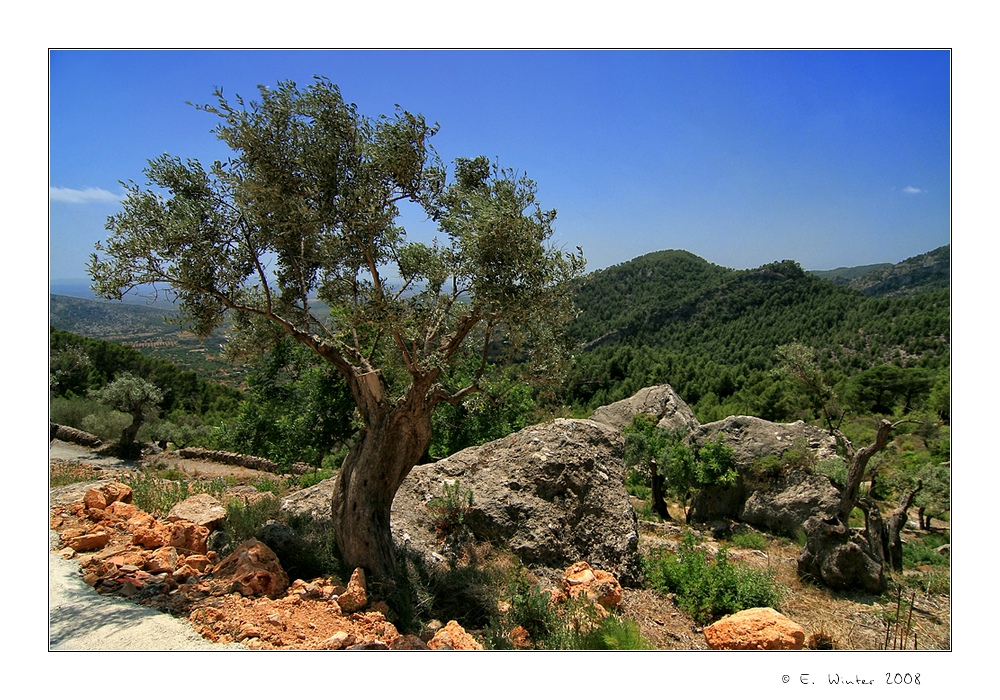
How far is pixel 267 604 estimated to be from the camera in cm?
539

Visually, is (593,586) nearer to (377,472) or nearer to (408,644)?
(408,644)

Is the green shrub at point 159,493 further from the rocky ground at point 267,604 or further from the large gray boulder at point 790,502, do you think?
the large gray boulder at point 790,502

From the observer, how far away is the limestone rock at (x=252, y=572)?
221 inches

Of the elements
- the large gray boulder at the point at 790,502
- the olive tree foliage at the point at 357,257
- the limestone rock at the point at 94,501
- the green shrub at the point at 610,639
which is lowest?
the large gray boulder at the point at 790,502

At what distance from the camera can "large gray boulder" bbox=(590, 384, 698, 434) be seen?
1975 centimetres

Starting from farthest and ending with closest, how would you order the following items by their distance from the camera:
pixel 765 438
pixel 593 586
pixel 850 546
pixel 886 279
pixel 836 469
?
pixel 886 279 → pixel 765 438 → pixel 836 469 → pixel 850 546 → pixel 593 586

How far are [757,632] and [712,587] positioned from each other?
136 centimetres

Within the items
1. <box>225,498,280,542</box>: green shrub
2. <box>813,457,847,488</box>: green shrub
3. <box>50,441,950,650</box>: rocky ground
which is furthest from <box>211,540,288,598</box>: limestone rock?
<box>813,457,847,488</box>: green shrub

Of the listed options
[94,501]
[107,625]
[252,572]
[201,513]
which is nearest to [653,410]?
[201,513]

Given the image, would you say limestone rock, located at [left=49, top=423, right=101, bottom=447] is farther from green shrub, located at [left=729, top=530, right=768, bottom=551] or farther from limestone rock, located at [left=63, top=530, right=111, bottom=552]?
green shrub, located at [left=729, top=530, right=768, bottom=551]

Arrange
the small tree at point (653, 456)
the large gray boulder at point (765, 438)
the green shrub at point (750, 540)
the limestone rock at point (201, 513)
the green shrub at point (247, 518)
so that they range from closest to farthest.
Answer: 1. the green shrub at point (247, 518)
2. the limestone rock at point (201, 513)
3. the green shrub at point (750, 540)
4. the large gray boulder at point (765, 438)
5. the small tree at point (653, 456)

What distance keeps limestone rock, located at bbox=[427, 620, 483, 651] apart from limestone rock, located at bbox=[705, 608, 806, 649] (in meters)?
2.45

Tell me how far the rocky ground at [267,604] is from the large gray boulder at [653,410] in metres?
12.1

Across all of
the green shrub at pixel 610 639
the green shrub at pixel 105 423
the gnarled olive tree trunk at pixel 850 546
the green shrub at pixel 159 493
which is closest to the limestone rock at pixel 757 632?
the green shrub at pixel 610 639
